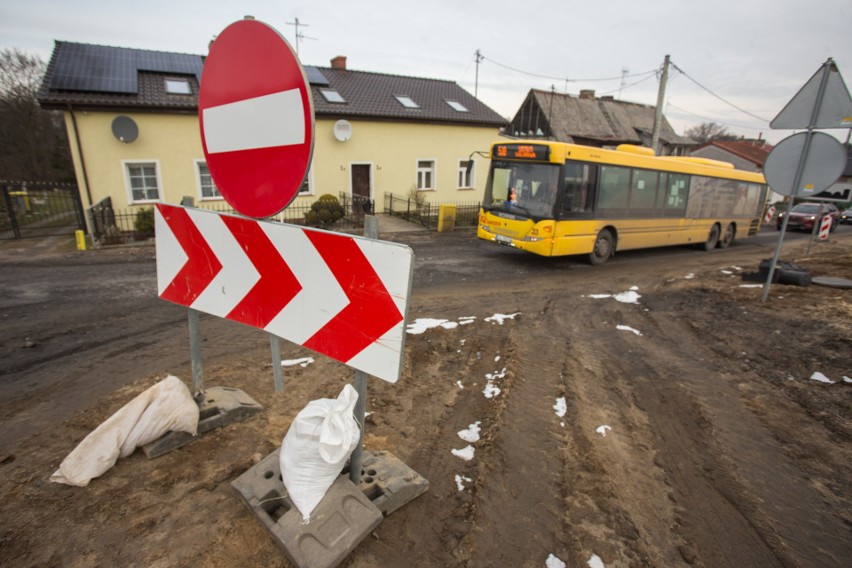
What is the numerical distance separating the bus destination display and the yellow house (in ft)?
10.2

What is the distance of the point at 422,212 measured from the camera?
17953 millimetres

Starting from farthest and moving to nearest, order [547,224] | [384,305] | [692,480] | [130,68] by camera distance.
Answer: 1. [130,68]
2. [547,224]
3. [692,480]
4. [384,305]

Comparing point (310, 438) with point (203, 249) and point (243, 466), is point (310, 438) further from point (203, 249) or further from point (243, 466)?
point (203, 249)

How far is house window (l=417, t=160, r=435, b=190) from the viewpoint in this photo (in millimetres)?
20345

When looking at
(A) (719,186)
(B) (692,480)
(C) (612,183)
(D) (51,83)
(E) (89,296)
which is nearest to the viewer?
(B) (692,480)

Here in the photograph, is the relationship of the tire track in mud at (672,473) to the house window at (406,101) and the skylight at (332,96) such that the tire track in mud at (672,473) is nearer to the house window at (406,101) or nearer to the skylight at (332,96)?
the skylight at (332,96)

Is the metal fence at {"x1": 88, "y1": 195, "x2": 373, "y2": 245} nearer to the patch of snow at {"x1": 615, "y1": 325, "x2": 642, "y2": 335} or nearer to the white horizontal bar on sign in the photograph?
the patch of snow at {"x1": 615, "y1": 325, "x2": 642, "y2": 335}

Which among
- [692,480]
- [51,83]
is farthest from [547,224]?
[51,83]

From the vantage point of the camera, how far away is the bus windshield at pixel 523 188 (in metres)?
9.80

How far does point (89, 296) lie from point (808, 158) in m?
12.2

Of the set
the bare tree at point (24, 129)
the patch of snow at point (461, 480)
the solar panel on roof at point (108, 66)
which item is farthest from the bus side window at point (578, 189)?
the bare tree at point (24, 129)

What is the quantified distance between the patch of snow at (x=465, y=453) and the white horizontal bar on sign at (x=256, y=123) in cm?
252

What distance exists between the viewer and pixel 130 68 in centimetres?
1502

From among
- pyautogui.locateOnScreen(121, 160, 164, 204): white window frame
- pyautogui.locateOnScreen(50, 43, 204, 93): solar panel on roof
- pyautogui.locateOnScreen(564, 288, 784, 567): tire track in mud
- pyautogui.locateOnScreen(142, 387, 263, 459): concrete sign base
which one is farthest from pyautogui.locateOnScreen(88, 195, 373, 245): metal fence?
pyautogui.locateOnScreen(564, 288, 784, 567): tire track in mud
